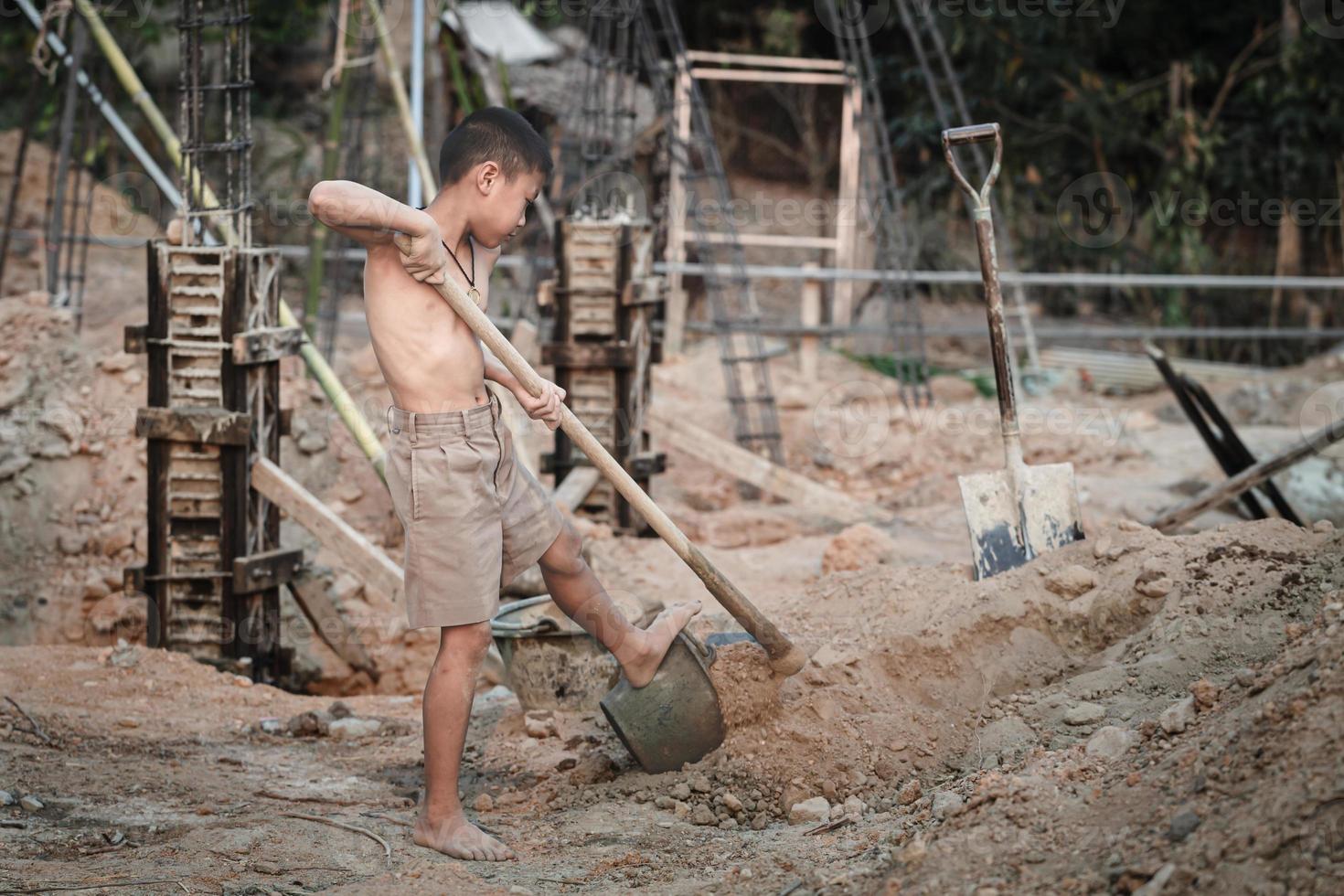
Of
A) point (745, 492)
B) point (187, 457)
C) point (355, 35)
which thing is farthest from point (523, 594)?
point (355, 35)

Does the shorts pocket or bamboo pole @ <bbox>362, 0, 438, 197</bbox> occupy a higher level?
bamboo pole @ <bbox>362, 0, 438, 197</bbox>

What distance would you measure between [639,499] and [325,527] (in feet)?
6.81

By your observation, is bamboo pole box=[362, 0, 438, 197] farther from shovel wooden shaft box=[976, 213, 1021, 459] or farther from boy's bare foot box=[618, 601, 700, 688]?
boy's bare foot box=[618, 601, 700, 688]

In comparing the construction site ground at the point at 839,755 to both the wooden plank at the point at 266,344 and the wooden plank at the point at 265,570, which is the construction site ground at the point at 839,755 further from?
the wooden plank at the point at 266,344

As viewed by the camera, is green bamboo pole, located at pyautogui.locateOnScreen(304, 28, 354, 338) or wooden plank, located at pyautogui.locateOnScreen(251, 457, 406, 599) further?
green bamboo pole, located at pyautogui.locateOnScreen(304, 28, 354, 338)

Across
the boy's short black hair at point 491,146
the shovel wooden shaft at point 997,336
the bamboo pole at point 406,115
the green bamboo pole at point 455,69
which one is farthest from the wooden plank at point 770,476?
the green bamboo pole at point 455,69

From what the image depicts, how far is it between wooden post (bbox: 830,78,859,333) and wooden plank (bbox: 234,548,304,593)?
27.1 ft

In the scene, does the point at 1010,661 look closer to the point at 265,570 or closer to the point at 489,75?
the point at 265,570

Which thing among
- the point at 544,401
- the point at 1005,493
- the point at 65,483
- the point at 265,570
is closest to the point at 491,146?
the point at 544,401

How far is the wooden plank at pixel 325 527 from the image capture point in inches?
196

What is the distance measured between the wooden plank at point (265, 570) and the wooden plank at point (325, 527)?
0.62 ft

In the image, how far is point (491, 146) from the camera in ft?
10.7

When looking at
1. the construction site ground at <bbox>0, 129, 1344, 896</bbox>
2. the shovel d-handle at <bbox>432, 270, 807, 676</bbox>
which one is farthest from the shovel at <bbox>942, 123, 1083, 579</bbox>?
the shovel d-handle at <bbox>432, 270, 807, 676</bbox>

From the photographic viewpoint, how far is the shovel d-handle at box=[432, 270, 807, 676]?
10.5 ft
